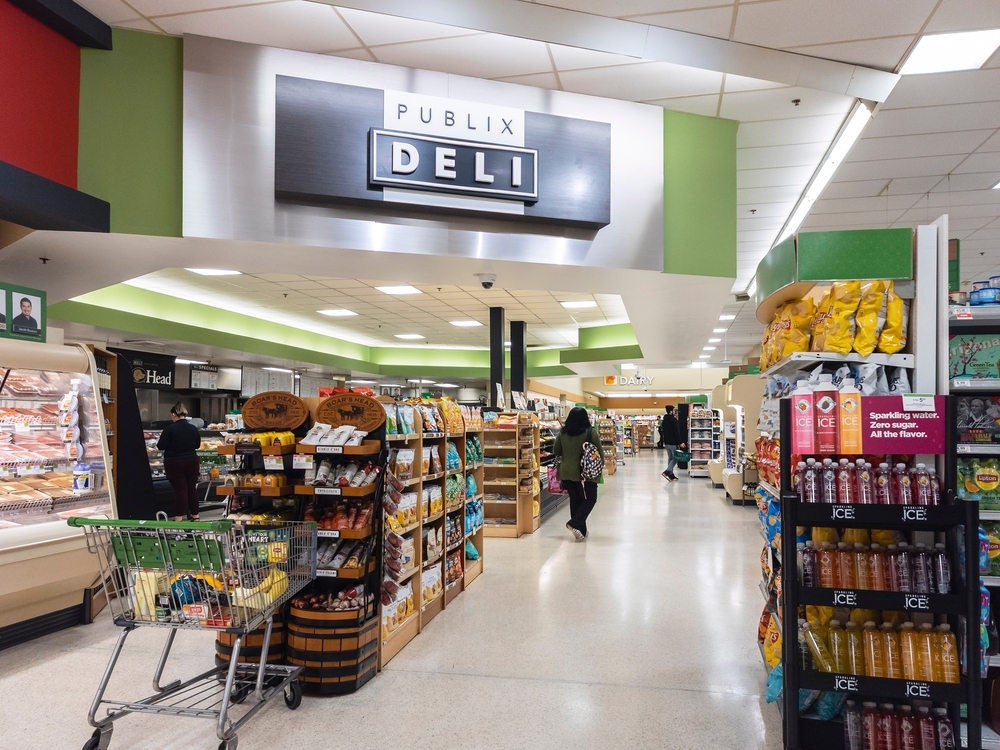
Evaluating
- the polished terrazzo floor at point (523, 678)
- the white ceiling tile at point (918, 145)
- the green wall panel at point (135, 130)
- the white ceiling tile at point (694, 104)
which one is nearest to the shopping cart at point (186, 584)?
the polished terrazzo floor at point (523, 678)

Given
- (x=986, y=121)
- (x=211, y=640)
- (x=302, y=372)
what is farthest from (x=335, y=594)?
(x=302, y=372)

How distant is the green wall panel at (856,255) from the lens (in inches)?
115

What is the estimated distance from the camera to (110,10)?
13.3ft

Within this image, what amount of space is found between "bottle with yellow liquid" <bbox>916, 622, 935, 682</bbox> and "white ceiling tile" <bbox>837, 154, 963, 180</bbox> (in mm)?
4354

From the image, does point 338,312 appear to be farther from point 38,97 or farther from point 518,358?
point 38,97

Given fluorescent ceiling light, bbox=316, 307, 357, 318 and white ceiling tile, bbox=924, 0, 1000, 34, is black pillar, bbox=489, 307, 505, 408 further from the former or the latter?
white ceiling tile, bbox=924, 0, 1000, 34

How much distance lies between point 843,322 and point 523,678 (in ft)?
8.43

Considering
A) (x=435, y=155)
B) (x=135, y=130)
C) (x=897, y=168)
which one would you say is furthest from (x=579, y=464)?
(x=135, y=130)

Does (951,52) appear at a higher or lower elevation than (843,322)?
higher

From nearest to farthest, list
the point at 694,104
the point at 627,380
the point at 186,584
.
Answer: the point at 186,584
the point at 694,104
the point at 627,380

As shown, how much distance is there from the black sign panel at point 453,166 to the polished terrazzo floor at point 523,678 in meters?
3.11

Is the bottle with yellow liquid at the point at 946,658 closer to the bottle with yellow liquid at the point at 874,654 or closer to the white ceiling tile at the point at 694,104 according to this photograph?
the bottle with yellow liquid at the point at 874,654

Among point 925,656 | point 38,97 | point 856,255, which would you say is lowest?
point 925,656

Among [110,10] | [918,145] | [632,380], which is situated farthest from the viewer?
[632,380]
